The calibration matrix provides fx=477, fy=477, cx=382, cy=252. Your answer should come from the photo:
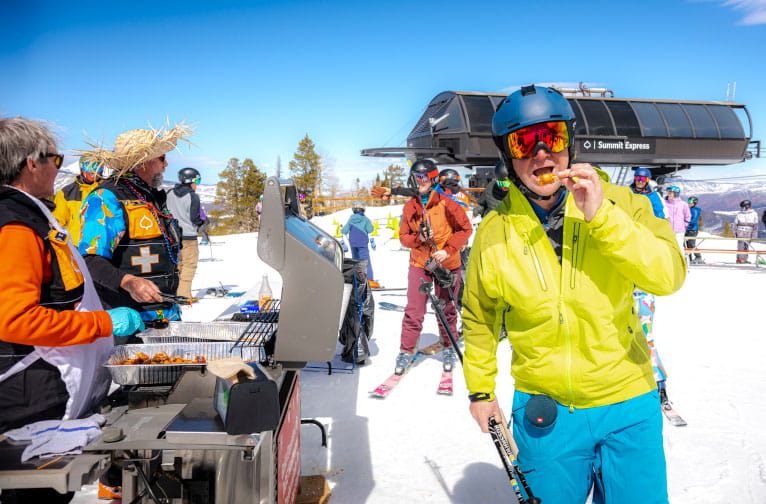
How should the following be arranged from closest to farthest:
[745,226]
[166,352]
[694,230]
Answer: [166,352] < [745,226] < [694,230]

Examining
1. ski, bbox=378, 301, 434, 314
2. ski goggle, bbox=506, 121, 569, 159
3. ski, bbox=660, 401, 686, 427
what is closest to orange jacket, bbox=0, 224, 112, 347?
ski goggle, bbox=506, 121, 569, 159

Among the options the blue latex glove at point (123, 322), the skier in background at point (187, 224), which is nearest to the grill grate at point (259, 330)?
the blue latex glove at point (123, 322)

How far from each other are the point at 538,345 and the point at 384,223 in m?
26.0

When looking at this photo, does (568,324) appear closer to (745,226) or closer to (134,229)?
(134,229)

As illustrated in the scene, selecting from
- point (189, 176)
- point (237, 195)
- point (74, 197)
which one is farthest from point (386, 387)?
point (237, 195)

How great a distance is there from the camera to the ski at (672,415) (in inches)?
158

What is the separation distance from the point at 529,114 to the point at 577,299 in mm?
697

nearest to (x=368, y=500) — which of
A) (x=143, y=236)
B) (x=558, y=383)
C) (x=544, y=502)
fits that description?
(x=544, y=502)

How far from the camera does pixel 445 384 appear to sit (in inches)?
189

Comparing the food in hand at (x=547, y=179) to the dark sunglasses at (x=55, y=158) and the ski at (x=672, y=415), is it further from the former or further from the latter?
the ski at (x=672, y=415)

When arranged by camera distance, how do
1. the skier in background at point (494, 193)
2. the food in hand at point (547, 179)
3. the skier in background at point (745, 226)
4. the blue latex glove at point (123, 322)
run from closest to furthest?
the food in hand at point (547, 179)
the blue latex glove at point (123, 322)
the skier in background at point (494, 193)
the skier in background at point (745, 226)

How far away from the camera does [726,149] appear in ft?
72.3

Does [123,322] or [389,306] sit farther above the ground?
[123,322]

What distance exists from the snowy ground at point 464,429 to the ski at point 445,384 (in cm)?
8
